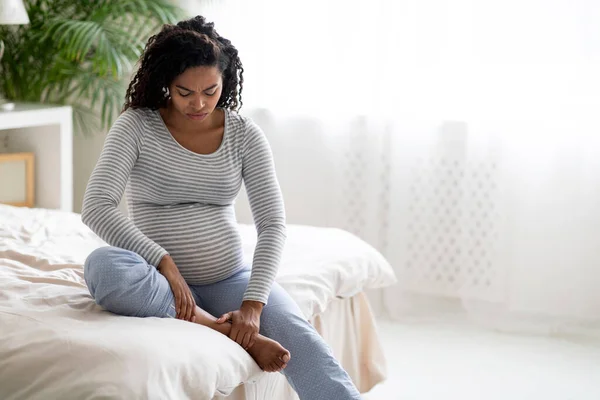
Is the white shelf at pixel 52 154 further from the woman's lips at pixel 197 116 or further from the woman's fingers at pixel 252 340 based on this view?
the woman's fingers at pixel 252 340

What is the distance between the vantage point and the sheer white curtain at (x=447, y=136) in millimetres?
3105

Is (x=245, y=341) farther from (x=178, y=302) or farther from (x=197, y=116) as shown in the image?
(x=197, y=116)

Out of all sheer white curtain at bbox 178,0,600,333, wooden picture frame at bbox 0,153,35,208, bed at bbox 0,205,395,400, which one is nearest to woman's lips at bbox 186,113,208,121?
bed at bbox 0,205,395,400

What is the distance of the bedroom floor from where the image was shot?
Answer: 104 inches

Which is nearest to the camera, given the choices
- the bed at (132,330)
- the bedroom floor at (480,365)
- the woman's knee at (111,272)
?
the bed at (132,330)

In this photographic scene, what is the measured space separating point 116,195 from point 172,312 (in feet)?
0.95

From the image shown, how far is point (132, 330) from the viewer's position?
1.65 meters

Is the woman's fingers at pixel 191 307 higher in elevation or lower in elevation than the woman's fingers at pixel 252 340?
higher

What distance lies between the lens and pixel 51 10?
3.55m

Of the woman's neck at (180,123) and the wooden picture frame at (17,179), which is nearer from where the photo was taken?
the woman's neck at (180,123)

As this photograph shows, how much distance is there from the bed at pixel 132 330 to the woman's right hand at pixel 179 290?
5 centimetres

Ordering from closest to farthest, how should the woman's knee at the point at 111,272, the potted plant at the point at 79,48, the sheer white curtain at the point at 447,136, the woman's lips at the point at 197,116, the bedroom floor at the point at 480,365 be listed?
1. the woman's knee at the point at 111,272
2. the woman's lips at the point at 197,116
3. the bedroom floor at the point at 480,365
4. the sheer white curtain at the point at 447,136
5. the potted plant at the point at 79,48

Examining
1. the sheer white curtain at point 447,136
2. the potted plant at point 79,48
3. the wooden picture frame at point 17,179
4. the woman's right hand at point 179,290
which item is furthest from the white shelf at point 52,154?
the woman's right hand at point 179,290

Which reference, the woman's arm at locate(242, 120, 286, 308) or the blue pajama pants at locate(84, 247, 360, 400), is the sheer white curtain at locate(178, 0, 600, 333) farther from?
the blue pajama pants at locate(84, 247, 360, 400)
